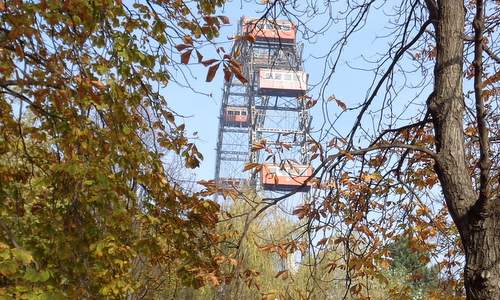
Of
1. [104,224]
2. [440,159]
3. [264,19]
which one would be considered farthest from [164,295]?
[440,159]

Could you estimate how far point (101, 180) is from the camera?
338 cm

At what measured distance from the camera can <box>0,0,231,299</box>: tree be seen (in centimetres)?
322

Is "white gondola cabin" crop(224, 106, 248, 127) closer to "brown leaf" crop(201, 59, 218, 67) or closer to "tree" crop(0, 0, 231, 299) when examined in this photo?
"tree" crop(0, 0, 231, 299)

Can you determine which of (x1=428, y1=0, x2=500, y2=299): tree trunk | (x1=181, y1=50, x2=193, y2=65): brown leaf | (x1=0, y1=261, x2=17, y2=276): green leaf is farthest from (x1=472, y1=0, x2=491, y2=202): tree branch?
(x1=0, y1=261, x2=17, y2=276): green leaf

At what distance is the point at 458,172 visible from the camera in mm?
2613

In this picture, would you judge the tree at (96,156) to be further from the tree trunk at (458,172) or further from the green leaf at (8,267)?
the tree trunk at (458,172)

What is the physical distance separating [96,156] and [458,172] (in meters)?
2.20

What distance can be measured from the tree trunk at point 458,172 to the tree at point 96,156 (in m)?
1.33

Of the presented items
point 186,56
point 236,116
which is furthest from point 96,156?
point 236,116

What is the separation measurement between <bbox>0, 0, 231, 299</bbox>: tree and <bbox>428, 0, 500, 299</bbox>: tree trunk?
1328mm

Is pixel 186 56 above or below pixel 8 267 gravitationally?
above

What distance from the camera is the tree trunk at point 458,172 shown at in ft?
7.84

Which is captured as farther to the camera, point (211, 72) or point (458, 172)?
point (211, 72)

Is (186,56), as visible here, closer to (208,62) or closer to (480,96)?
(208,62)
